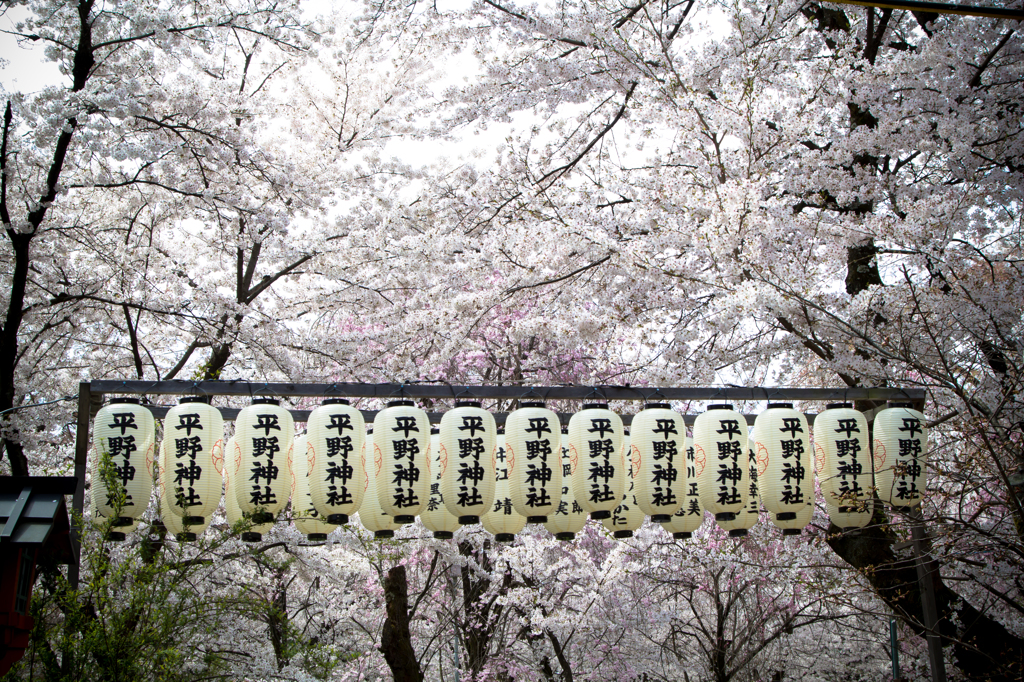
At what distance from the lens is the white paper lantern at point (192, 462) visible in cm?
601

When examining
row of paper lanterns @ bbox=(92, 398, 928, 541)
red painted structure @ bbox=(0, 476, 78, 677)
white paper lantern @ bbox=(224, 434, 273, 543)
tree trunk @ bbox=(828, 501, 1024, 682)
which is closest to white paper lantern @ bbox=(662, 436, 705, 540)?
row of paper lanterns @ bbox=(92, 398, 928, 541)

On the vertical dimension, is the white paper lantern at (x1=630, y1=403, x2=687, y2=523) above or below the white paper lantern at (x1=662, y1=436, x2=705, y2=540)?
above

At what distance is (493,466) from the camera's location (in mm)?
6344

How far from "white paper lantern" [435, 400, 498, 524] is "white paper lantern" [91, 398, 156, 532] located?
240cm

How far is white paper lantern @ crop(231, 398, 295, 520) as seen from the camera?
19.9ft

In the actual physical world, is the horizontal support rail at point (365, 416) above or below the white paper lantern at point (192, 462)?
above

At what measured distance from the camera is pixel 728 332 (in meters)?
8.39

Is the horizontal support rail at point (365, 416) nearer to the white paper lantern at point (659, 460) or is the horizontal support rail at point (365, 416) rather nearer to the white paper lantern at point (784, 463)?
the white paper lantern at point (784, 463)

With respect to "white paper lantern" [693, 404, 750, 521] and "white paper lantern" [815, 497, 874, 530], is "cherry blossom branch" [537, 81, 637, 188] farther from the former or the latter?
"white paper lantern" [815, 497, 874, 530]

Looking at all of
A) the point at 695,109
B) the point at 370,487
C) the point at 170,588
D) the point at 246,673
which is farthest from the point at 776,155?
the point at 246,673

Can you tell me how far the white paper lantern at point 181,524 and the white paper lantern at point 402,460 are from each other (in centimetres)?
139

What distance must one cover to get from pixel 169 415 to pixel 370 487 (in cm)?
178

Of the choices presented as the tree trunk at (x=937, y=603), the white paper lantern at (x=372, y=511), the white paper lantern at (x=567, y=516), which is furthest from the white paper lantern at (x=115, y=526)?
the tree trunk at (x=937, y=603)

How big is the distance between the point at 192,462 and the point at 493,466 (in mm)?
2494
